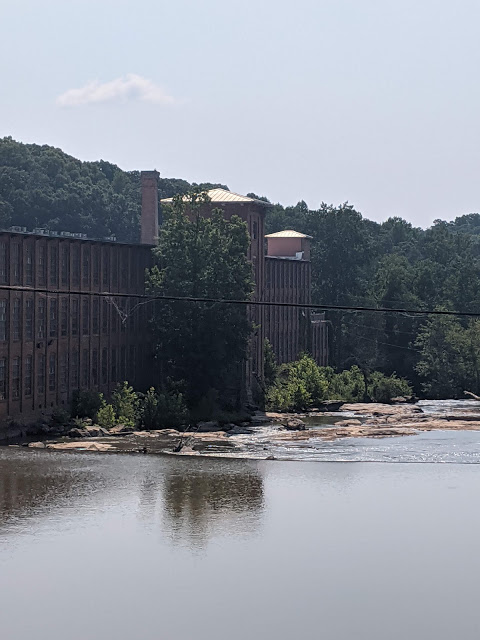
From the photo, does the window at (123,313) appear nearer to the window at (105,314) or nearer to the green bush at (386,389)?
the window at (105,314)

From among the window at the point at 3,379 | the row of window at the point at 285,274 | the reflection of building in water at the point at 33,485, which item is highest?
the row of window at the point at 285,274

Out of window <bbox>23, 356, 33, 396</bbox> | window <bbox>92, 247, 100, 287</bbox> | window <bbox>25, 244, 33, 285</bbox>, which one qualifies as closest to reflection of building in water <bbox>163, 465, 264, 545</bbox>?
window <bbox>23, 356, 33, 396</bbox>

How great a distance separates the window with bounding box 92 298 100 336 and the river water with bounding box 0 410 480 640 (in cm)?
1970

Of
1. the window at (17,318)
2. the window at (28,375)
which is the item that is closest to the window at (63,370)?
the window at (28,375)

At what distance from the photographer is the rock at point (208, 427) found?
64062 mm

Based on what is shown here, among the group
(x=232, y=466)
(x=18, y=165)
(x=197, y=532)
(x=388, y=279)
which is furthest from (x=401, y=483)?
(x=18, y=165)

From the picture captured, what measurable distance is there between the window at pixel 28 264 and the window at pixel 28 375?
12.9 ft

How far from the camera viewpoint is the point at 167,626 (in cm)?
2430

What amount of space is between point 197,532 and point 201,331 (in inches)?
1438

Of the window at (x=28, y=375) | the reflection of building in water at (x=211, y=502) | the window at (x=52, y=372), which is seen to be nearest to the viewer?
the reflection of building in water at (x=211, y=502)

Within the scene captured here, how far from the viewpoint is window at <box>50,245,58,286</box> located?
6175 cm

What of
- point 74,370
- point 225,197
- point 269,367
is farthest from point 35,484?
point 269,367

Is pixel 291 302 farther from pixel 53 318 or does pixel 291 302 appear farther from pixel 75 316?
pixel 53 318

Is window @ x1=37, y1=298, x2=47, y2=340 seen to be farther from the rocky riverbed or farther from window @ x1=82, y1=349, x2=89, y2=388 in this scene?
the rocky riverbed
